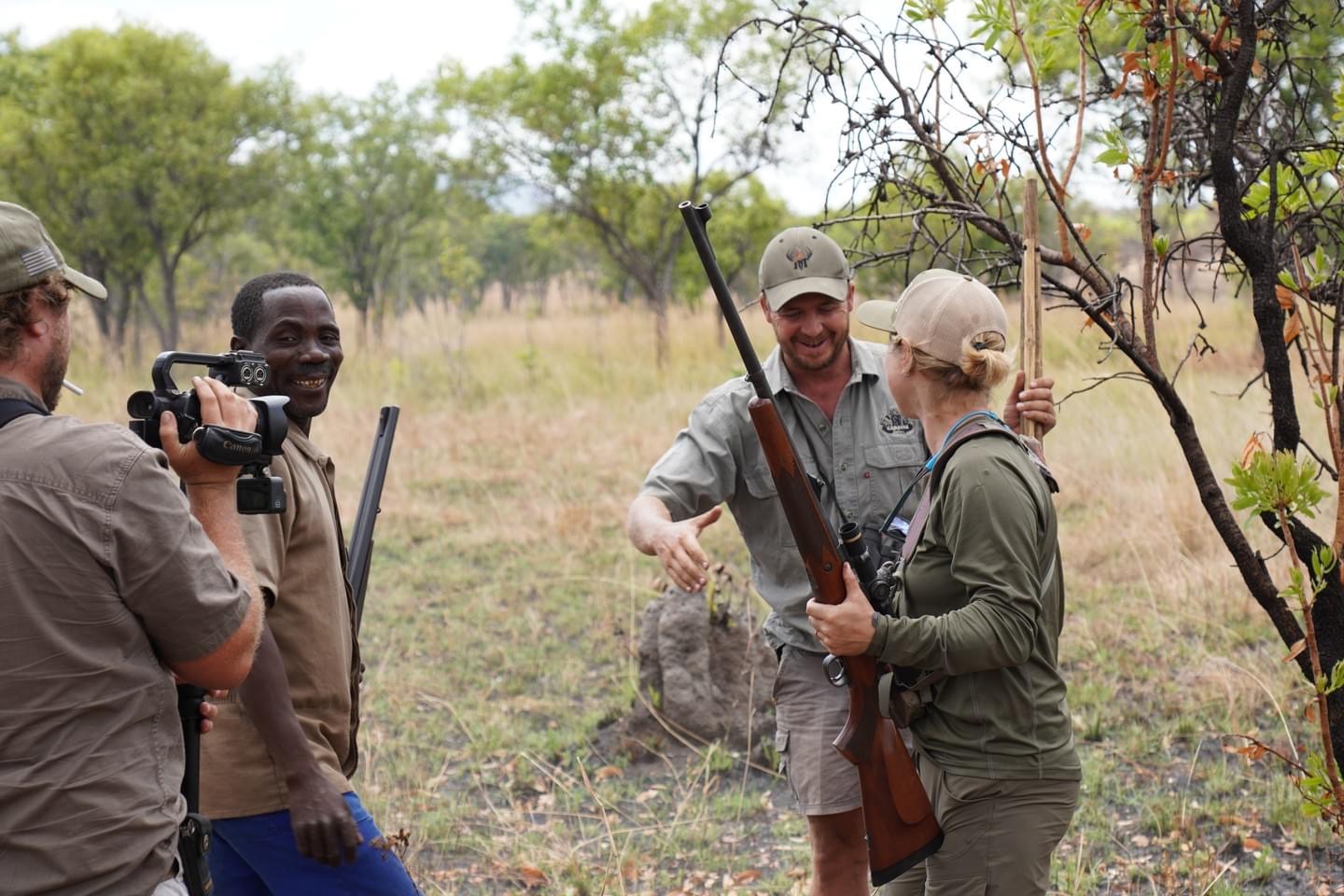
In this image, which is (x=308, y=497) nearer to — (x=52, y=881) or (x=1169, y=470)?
(x=52, y=881)

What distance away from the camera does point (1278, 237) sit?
136 inches

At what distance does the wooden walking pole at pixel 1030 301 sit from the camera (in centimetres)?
275

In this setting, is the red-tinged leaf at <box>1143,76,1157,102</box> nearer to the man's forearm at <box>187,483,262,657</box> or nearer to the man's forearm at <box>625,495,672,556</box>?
the man's forearm at <box>625,495,672,556</box>

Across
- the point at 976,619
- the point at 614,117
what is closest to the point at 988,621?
the point at 976,619

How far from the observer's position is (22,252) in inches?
72.9

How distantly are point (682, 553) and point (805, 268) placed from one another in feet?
2.89

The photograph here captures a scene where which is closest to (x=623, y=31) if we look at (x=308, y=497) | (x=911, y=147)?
(x=911, y=147)

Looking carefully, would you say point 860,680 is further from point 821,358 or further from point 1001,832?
point 821,358

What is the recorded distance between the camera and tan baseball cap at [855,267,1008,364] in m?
2.32

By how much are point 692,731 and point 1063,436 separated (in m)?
5.07

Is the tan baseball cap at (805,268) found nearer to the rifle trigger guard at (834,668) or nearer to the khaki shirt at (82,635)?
the rifle trigger guard at (834,668)

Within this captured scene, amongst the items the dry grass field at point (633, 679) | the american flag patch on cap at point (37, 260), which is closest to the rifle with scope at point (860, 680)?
the american flag patch on cap at point (37, 260)

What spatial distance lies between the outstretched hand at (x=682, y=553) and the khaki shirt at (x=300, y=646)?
2.28 ft

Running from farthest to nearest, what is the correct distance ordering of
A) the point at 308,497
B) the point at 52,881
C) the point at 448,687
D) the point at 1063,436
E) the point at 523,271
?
the point at 523,271
the point at 1063,436
the point at 448,687
the point at 308,497
the point at 52,881
